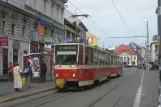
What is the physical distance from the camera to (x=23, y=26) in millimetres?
37219

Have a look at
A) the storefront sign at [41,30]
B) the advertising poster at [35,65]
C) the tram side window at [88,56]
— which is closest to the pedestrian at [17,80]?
the tram side window at [88,56]

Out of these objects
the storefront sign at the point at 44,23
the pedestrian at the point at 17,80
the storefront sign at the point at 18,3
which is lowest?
the pedestrian at the point at 17,80

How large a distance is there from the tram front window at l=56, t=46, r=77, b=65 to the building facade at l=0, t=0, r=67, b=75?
6547 mm

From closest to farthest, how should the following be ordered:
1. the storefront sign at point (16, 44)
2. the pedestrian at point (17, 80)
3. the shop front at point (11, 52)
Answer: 1. the pedestrian at point (17, 80)
2. the shop front at point (11, 52)
3. the storefront sign at point (16, 44)

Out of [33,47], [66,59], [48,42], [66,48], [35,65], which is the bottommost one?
[35,65]

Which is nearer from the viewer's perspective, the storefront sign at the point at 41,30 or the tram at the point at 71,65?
the tram at the point at 71,65

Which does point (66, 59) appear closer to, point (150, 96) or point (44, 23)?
point (150, 96)

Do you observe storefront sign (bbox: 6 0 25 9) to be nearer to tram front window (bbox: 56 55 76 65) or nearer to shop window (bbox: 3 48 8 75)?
shop window (bbox: 3 48 8 75)

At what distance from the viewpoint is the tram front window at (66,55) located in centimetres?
2198

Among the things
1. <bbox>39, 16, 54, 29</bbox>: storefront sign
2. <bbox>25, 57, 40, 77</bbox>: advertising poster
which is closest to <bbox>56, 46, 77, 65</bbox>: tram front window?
<bbox>25, 57, 40, 77</bbox>: advertising poster

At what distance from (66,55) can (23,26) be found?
16272 millimetres

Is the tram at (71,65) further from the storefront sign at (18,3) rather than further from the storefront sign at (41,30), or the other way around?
the storefront sign at (41,30)

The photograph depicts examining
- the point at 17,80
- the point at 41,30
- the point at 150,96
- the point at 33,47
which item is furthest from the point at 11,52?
the point at 150,96

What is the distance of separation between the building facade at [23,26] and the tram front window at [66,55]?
6547 mm
